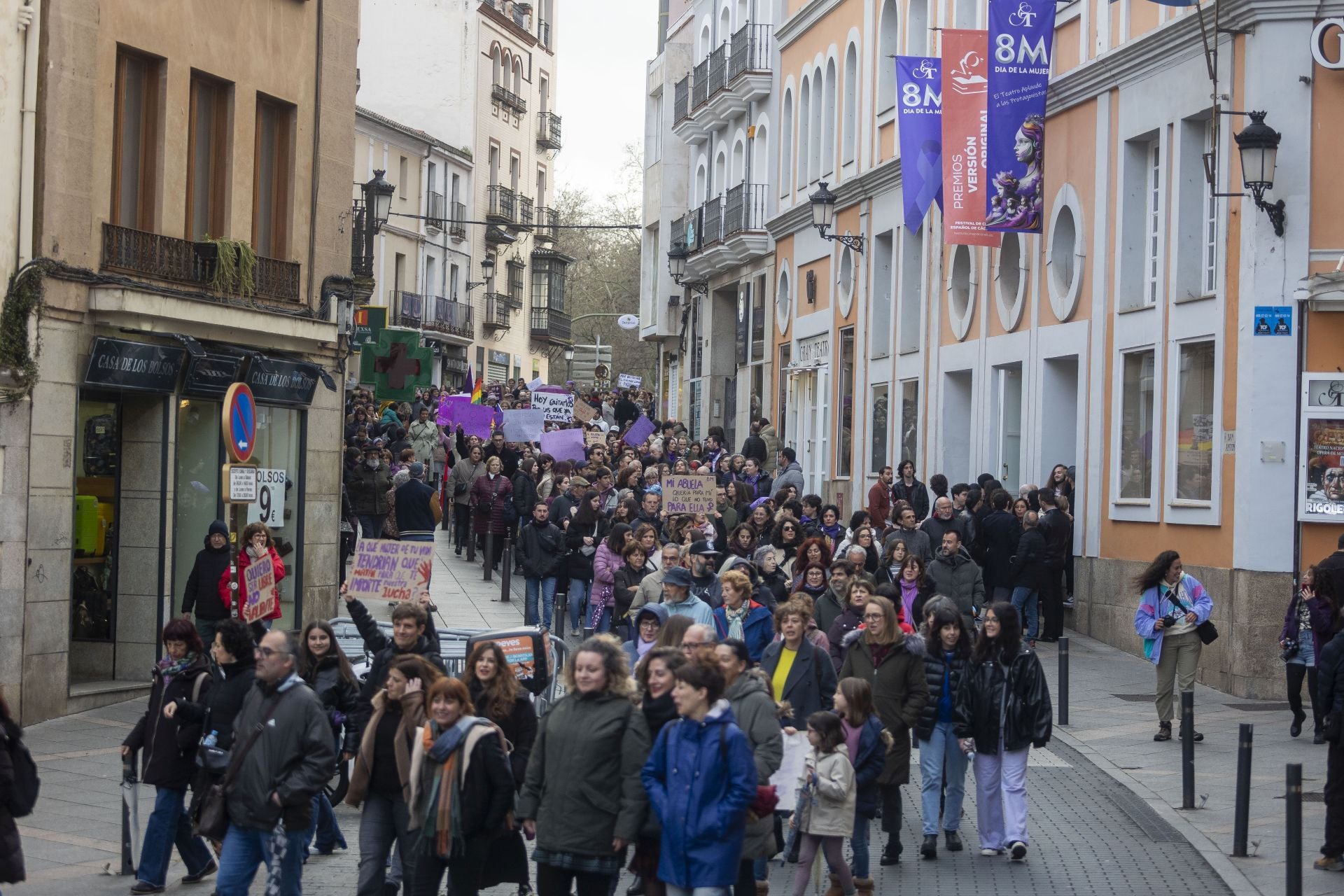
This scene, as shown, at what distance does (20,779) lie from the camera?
27.5 feet

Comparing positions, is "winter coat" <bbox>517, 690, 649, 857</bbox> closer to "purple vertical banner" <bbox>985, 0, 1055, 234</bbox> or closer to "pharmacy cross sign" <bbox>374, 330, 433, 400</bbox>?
"purple vertical banner" <bbox>985, 0, 1055, 234</bbox>

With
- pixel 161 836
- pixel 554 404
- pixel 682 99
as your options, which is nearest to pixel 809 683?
pixel 161 836

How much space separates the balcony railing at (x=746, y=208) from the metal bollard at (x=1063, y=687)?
2492 centimetres

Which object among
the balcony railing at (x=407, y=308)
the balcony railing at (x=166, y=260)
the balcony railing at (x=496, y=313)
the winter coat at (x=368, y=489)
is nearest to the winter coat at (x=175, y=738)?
the balcony railing at (x=166, y=260)

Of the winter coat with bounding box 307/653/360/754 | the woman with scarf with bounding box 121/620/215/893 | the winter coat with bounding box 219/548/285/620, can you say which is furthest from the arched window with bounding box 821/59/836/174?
the woman with scarf with bounding box 121/620/215/893

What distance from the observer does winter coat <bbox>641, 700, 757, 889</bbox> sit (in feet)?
26.3

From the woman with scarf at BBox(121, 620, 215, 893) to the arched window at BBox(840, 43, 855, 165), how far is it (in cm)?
2549

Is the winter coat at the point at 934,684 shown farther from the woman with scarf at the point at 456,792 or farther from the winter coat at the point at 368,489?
the winter coat at the point at 368,489

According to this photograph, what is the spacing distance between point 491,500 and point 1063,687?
38.1ft

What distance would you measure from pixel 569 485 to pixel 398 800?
525 inches

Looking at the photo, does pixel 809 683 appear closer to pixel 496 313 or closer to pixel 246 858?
pixel 246 858

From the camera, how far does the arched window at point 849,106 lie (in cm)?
3441

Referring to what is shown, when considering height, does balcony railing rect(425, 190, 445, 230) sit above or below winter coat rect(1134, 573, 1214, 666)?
above

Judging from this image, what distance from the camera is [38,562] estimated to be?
627 inches
